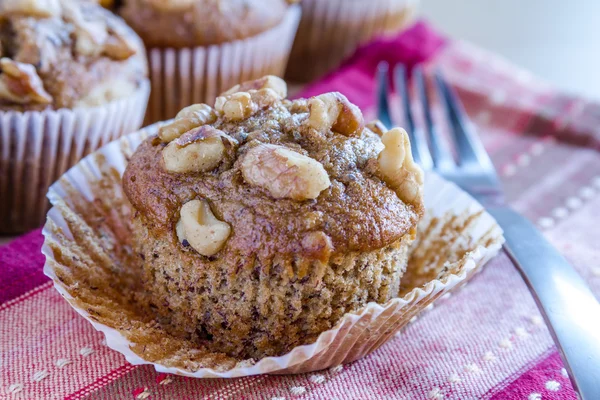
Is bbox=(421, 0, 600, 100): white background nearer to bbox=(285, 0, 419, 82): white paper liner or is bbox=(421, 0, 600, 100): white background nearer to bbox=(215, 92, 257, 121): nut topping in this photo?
bbox=(285, 0, 419, 82): white paper liner

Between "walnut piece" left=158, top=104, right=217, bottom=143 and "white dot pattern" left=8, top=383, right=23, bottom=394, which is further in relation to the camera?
"walnut piece" left=158, top=104, right=217, bottom=143

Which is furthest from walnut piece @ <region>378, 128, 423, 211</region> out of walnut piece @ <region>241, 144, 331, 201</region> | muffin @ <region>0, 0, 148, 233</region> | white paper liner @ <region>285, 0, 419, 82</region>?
white paper liner @ <region>285, 0, 419, 82</region>

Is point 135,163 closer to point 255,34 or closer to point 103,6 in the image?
point 103,6

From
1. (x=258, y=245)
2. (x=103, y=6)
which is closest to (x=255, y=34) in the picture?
(x=103, y=6)

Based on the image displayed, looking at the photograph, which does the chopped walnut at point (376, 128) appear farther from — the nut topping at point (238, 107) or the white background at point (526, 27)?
the white background at point (526, 27)

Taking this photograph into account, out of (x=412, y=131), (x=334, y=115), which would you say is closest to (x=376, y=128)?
(x=334, y=115)

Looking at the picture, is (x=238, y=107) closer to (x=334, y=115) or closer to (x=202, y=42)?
(x=334, y=115)
